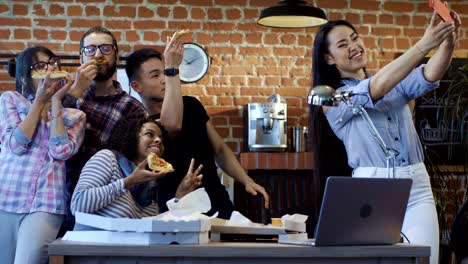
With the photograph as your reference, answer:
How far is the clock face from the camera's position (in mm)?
5867

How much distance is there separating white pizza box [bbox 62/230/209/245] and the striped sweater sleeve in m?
0.41

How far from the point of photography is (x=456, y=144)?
565 centimetres

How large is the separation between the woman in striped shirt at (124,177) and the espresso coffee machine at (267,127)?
2.82 m

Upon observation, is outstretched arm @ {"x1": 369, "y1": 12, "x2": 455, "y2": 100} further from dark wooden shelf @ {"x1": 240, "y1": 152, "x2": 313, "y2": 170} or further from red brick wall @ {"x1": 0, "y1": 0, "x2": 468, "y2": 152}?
red brick wall @ {"x1": 0, "y1": 0, "x2": 468, "y2": 152}

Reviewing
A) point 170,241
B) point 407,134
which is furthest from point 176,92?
point 170,241

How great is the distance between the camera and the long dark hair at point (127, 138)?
267cm

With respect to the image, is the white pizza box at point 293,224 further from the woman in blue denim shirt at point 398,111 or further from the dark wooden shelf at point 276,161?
the dark wooden shelf at point 276,161

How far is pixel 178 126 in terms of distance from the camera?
3.00m

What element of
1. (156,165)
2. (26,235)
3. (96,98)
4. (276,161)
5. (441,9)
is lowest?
(276,161)

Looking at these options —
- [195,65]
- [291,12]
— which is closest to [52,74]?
[291,12]

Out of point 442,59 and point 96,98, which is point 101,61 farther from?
point 442,59

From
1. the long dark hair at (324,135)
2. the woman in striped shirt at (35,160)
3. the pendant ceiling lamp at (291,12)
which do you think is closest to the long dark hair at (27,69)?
the woman in striped shirt at (35,160)

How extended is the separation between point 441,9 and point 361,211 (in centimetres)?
91

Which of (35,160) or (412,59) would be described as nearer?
(412,59)
